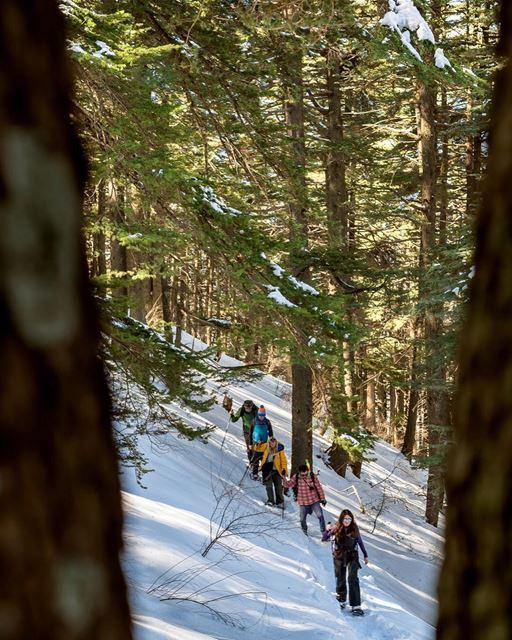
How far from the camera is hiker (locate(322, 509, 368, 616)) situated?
30.6 ft

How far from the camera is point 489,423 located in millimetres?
735

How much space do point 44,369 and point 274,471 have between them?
1316cm

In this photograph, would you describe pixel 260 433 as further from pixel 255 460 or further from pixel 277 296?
pixel 277 296

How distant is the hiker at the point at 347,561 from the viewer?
30.6ft

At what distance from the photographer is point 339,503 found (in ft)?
53.3

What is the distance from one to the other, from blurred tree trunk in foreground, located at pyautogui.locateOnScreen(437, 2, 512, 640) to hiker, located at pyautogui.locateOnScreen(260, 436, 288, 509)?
12.7 meters

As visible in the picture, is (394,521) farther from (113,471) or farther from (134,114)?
(113,471)

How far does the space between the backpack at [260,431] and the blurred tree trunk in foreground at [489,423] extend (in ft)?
43.9

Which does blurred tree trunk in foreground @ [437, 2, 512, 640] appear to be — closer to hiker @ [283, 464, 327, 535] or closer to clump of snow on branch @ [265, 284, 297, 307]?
clump of snow on branch @ [265, 284, 297, 307]

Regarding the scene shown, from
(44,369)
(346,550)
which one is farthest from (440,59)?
(44,369)

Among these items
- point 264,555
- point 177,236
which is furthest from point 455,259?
point 177,236

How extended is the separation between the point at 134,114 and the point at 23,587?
265 inches

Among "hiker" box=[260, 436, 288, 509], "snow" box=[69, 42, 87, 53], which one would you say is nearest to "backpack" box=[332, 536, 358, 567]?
"hiker" box=[260, 436, 288, 509]

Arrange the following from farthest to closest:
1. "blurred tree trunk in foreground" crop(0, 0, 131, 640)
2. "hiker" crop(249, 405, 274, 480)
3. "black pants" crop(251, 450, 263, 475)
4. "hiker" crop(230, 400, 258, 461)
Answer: "hiker" crop(230, 400, 258, 461) → "black pants" crop(251, 450, 263, 475) → "hiker" crop(249, 405, 274, 480) → "blurred tree trunk in foreground" crop(0, 0, 131, 640)
